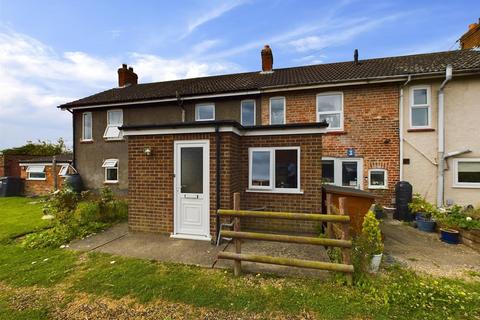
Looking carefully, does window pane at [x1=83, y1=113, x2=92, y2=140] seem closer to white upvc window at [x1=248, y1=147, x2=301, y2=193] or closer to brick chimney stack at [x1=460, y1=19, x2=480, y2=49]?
white upvc window at [x1=248, y1=147, x2=301, y2=193]

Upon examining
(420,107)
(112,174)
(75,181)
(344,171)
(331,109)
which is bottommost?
(75,181)

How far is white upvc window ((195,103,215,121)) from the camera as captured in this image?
1104 cm

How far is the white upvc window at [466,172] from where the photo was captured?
8.04 m

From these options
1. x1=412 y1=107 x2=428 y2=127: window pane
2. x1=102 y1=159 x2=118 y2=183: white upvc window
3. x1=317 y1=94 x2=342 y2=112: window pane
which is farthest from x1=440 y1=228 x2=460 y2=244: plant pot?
x1=102 y1=159 x2=118 y2=183: white upvc window

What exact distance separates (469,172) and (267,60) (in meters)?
10.3

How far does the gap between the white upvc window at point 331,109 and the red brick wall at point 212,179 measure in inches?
162

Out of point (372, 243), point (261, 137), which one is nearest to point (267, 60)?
point (261, 137)

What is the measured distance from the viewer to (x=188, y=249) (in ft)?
16.5

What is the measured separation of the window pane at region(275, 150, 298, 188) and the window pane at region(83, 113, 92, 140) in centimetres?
1171

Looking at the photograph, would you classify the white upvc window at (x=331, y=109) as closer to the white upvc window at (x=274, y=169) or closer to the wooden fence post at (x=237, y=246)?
the white upvc window at (x=274, y=169)

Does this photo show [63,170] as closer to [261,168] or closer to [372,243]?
[261,168]

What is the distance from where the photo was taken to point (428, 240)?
19.4 feet

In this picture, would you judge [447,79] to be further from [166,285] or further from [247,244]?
[166,285]

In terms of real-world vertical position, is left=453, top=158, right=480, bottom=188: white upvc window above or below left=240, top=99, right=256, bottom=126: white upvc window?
below
